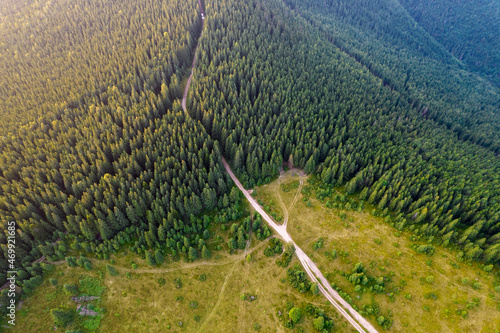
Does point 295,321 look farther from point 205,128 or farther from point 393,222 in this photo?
point 205,128

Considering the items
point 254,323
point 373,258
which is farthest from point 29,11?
point 373,258


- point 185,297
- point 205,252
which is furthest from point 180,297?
point 205,252

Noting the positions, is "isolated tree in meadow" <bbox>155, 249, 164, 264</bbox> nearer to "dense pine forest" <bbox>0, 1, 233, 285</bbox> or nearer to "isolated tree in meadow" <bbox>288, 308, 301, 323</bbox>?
"dense pine forest" <bbox>0, 1, 233, 285</bbox>

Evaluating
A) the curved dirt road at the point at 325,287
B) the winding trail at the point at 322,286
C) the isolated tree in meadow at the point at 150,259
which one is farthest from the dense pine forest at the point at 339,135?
the isolated tree in meadow at the point at 150,259

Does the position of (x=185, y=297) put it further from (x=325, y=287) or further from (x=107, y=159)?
(x=107, y=159)

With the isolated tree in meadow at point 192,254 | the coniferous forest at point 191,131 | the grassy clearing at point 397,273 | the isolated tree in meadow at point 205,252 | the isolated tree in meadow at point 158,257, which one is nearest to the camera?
the grassy clearing at point 397,273

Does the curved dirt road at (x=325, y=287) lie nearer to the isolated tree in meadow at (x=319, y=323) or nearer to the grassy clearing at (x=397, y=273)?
the grassy clearing at (x=397, y=273)
